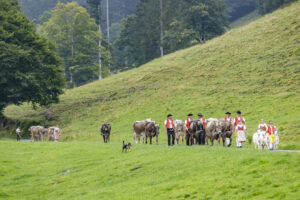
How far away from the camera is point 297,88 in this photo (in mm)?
55219

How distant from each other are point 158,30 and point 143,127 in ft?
243

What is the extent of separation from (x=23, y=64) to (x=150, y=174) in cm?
4485

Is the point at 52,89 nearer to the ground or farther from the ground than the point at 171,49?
nearer to the ground

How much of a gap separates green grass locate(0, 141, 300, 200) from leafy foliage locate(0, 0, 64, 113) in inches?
1038

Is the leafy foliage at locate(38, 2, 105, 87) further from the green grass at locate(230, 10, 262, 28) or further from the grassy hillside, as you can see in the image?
the green grass at locate(230, 10, 262, 28)

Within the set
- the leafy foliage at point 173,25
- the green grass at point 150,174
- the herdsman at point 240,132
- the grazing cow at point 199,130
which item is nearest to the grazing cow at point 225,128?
the grazing cow at point 199,130

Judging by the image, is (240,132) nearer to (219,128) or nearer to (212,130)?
→ (219,128)

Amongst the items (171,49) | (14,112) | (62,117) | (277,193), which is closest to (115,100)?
(62,117)

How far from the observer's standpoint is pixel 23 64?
65.6m

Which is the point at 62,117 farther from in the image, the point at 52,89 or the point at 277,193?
the point at 277,193

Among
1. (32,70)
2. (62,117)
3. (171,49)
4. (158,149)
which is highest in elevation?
(171,49)

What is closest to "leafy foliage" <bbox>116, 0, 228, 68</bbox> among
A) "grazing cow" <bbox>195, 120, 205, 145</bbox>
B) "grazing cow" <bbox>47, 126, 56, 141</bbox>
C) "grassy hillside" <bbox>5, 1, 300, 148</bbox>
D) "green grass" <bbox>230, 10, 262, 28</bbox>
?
"grassy hillside" <bbox>5, 1, 300, 148</bbox>

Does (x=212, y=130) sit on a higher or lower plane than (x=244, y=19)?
lower

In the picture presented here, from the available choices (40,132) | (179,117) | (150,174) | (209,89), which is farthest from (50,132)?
(150,174)
